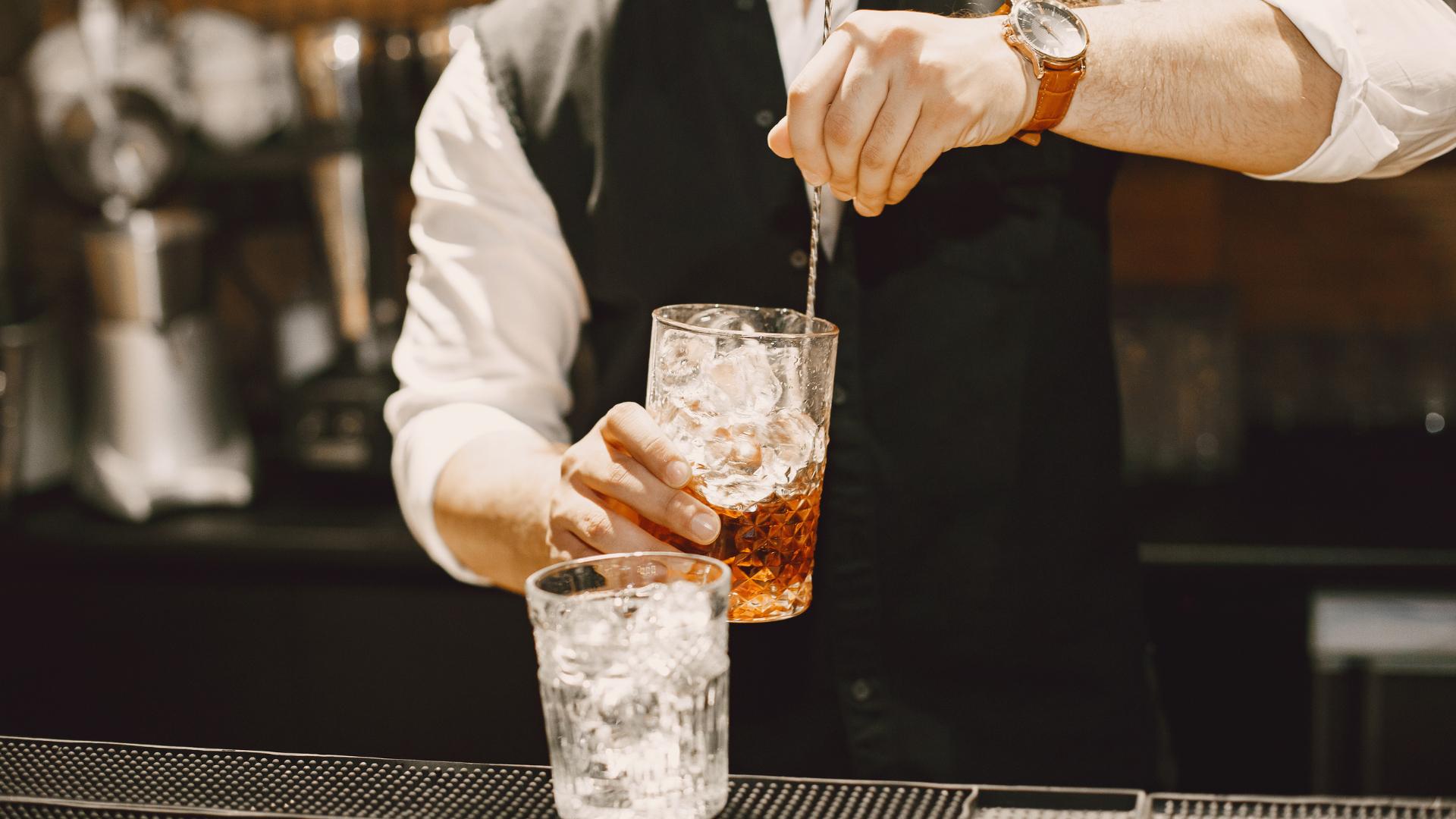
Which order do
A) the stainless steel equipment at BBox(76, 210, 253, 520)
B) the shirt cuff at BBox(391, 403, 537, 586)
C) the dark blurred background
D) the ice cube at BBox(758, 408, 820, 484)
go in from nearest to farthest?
the ice cube at BBox(758, 408, 820, 484), the shirt cuff at BBox(391, 403, 537, 586), the dark blurred background, the stainless steel equipment at BBox(76, 210, 253, 520)

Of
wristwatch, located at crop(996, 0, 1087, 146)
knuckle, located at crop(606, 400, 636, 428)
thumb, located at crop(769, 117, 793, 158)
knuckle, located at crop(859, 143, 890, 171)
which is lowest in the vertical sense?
knuckle, located at crop(606, 400, 636, 428)

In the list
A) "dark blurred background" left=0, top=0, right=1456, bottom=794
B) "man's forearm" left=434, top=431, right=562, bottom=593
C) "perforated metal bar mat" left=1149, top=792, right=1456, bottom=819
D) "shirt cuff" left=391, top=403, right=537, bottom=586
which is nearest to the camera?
"perforated metal bar mat" left=1149, top=792, right=1456, bottom=819

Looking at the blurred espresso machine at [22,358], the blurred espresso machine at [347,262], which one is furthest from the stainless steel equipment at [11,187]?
the blurred espresso machine at [347,262]

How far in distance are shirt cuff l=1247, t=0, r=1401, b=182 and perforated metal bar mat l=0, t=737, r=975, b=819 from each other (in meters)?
0.68

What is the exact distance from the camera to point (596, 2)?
142 centimetres

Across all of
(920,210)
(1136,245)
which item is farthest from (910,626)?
(1136,245)

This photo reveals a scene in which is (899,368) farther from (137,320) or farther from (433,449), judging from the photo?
(137,320)

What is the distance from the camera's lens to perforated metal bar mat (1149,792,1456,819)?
79cm

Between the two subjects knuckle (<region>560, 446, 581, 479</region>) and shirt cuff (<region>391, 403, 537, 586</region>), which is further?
shirt cuff (<region>391, 403, 537, 586</region>)

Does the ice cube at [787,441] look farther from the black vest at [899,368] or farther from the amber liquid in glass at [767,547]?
the black vest at [899,368]

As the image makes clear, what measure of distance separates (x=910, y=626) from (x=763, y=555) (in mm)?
575

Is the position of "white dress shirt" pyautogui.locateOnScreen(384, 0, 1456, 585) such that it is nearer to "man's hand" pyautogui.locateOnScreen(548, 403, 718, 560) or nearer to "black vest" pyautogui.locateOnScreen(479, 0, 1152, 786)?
"black vest" pyautogui.locateOnScreen(479, 0, 1152, 786)

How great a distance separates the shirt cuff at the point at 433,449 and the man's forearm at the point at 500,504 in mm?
12

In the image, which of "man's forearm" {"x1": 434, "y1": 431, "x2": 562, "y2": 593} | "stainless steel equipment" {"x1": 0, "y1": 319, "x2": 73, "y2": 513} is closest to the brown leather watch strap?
"man's forearm" {"x1": 434, "y1": 431, "x2": 562, "y2": 593}
